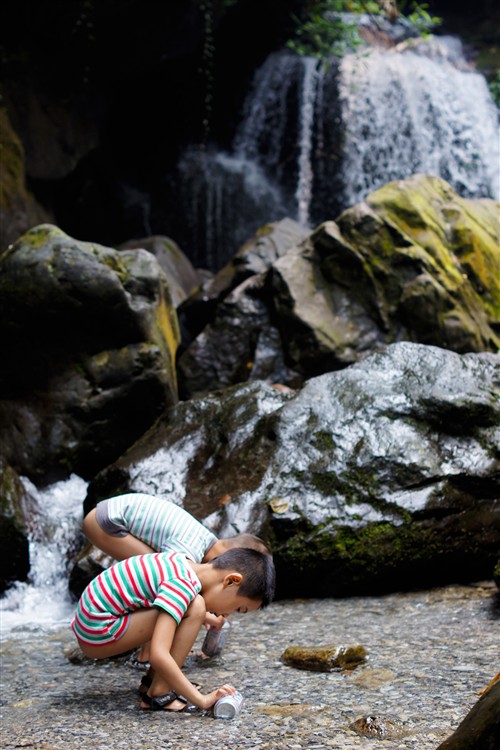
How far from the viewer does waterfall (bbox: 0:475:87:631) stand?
4730 millimetres

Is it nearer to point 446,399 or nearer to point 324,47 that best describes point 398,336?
point 446,399

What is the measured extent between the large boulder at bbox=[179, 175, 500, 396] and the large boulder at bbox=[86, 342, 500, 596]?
210 cm

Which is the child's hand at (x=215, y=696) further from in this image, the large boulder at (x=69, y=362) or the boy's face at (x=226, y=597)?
the large boulder at (x=69, y=362)

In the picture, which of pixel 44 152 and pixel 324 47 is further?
pixel 324 47

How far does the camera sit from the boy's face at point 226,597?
2.86 m

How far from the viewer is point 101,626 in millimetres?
2848

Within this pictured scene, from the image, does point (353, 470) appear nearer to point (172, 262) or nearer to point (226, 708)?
point (226, 708)

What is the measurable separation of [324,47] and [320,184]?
234 centimetres

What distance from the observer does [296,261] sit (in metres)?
8.20

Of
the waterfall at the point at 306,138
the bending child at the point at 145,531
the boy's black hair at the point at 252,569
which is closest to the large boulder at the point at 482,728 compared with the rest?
the boy's black hair at the point at 252,569

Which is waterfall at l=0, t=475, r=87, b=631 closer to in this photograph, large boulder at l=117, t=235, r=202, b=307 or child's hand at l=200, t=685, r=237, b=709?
child's hand at l=200, t=685, r=237, b=709

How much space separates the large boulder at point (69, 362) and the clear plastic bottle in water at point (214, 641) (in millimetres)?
3438

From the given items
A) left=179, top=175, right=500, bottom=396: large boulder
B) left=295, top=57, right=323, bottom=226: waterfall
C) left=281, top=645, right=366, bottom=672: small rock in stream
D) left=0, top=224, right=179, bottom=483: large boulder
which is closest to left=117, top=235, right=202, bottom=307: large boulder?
left=179, top=175, right=500, bottom=396: large boulder

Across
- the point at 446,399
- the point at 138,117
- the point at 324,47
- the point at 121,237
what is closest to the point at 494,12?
the point at 324,47
